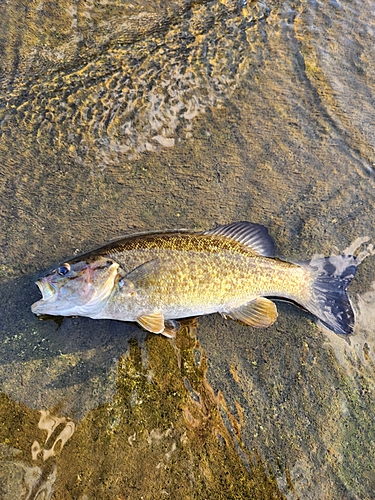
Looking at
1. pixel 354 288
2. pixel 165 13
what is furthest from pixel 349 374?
pixel 165 13

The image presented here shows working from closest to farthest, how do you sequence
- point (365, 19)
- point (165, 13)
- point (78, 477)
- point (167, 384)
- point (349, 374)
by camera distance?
point (78, 477)
point (167, 384)
point (349, 374)
point (165, 13)
point (365, 19)

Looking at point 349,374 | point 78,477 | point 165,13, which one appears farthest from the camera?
A: point 165,13

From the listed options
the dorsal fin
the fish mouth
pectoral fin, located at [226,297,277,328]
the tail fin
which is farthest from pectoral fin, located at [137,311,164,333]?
the tail fin

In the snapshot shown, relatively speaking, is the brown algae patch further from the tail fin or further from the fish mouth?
the tail fin

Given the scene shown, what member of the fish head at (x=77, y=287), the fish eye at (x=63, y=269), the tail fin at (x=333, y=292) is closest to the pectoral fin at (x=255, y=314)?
the tail fin at (x=333, y=292)

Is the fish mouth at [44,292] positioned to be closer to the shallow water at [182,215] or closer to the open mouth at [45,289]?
the open mouth at [45,289]

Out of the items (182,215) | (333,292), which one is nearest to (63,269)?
(182,215)

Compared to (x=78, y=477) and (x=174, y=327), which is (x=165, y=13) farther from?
(x=78, y=477)
